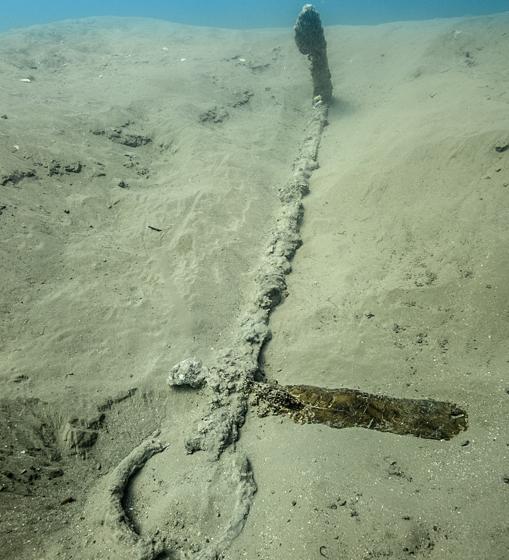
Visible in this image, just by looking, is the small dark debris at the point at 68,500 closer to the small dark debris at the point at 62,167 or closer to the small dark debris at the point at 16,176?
the small dark debris at the point at 16,176

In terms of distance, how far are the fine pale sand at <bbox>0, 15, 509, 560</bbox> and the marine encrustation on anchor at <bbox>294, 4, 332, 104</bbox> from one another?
6.74 feet

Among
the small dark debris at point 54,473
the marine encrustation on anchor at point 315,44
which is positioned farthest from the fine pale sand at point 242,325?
the marine encrustation on anchor at point 315,44

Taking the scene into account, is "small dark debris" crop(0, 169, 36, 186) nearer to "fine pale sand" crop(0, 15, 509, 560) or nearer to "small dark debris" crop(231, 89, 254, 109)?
"fine pale sand" crop(0, 15, 509, 560)

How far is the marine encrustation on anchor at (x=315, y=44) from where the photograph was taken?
463 inches

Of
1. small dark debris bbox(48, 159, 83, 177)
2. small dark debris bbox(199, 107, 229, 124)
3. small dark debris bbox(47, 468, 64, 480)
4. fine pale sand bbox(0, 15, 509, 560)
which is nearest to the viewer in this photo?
fine pale sand bbox(0, 15, 509, 560)

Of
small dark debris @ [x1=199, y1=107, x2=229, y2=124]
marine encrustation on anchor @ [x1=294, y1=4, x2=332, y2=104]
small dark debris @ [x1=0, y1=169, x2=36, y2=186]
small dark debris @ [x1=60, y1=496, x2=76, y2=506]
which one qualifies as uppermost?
marine encrustation on anchor @ [x1=294, y1=4, x2=332, y2=104]

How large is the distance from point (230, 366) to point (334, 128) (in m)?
9.23

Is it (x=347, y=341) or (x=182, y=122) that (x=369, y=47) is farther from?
(x=347, y=341)

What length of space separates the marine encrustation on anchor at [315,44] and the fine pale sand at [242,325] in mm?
2054

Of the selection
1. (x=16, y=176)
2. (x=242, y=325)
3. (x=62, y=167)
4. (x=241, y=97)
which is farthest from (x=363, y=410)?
(x=241, y=97)

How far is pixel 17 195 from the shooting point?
7.20 metres

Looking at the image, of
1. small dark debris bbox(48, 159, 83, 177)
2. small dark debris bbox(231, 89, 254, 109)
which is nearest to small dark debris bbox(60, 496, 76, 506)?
small dark debris bbox(48, 159, 83, 177)

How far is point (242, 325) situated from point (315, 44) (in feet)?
35.0

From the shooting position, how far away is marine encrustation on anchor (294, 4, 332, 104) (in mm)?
11750
